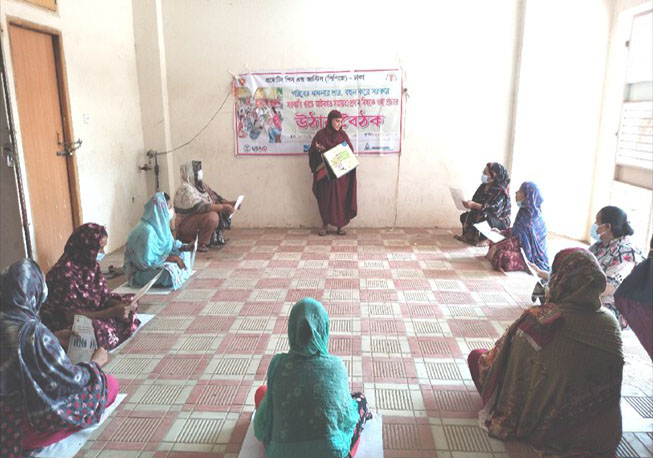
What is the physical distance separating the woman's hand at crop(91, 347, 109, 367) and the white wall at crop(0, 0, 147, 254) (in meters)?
2.01

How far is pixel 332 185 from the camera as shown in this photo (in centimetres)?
591

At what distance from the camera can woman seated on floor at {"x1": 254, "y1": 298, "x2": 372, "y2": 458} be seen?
1.76 metres

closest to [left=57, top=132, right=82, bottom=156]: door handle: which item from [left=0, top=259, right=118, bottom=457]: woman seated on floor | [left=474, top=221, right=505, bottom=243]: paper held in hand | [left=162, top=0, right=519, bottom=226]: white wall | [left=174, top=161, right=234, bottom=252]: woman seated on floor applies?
[left=174, top=161, right=234, bottom=252]: woman seated on floor

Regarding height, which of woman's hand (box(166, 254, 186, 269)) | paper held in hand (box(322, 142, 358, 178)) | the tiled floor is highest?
paper held in hand (box(322, 142, 358, 178))

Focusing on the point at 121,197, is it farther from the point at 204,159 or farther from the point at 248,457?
the point at 248,457

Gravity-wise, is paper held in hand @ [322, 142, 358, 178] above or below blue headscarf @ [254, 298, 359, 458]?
above

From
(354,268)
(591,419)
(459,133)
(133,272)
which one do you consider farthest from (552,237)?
(133,272)

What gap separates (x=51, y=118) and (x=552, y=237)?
5515mm

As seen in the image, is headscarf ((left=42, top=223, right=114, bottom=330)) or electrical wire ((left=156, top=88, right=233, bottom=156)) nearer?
headscarf ((left=42, top=223, right=114, bottom=330))

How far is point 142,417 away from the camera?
248 cm

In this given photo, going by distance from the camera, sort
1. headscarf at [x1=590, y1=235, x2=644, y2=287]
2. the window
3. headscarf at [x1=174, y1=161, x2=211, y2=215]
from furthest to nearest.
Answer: headscarf at [x1=174, y1=161, x2=211, y2=215] < the window < headscarf at [x1=590, y1=235, x2=644, y2=287]

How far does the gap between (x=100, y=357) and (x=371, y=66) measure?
4.49 m

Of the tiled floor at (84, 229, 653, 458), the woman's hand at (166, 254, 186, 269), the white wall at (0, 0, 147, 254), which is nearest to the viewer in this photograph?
the tiled floor at (84, 229, 653, 458)

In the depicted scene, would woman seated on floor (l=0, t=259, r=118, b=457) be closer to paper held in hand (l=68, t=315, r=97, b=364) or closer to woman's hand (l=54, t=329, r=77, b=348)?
paper held in hand (l=68, t=315, r=97, b=364)
